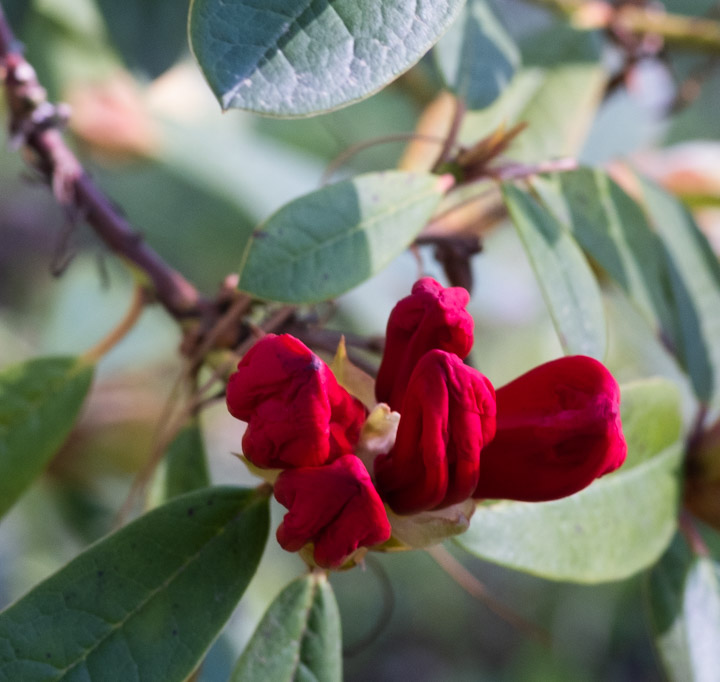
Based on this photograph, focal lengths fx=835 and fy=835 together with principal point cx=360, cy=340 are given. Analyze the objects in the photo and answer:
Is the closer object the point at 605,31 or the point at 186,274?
the point at 605,31

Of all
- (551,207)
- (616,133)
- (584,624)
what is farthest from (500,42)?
(584,624)

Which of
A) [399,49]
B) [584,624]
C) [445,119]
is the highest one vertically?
[399,49]

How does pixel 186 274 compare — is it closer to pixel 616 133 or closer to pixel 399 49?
pixel 616 133

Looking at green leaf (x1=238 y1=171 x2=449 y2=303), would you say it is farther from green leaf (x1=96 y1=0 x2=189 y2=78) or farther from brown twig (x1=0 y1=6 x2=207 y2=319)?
green leaf (x1=96 y1=0 x2=189 y2=78)

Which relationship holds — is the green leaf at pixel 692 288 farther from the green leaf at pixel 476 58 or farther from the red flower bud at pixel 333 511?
the red flower bud at pixel 333 511

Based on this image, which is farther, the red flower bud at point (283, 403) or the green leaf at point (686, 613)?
the green leaf at point (686, 613)

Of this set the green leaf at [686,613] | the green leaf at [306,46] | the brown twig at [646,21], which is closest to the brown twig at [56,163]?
the green leaf at [306,46]
